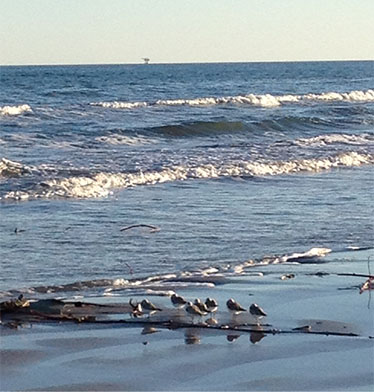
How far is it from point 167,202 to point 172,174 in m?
2.36

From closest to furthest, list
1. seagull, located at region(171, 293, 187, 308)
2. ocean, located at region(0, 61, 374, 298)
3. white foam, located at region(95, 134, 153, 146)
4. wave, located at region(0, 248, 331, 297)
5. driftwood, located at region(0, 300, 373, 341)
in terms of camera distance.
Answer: driftwood, located at region(0, 300, 373, 341) → seagull, located at region(171, 293, 187, 308) → wave, located at region(0, 248, 331, 297) → ocean, located at region(0, 61, 374, 298) → white foam, located at region(95, 134, 153, 146)

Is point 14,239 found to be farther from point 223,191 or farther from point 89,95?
point 89,95

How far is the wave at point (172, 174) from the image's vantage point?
11398mm

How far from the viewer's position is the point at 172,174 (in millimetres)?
13234

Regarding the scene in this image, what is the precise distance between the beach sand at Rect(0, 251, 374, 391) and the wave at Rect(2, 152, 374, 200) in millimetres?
5123

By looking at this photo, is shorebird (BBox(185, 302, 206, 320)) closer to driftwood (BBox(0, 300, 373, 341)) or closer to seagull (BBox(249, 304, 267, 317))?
driftwood (BBox(0, 300, 373, 341))

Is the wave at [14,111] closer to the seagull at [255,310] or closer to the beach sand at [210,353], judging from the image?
the beach sand at [210,353]

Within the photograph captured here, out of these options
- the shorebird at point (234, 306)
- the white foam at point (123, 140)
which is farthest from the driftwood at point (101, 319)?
the white foam at point (123, 140)

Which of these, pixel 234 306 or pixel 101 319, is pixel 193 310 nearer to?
pixel 234 306

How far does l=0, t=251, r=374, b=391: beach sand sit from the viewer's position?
15.5 ft

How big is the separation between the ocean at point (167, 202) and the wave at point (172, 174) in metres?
0.02

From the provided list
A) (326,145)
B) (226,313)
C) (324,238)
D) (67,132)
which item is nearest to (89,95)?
(67,132)

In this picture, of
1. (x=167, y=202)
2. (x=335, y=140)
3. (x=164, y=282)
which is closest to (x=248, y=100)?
→ (x=335, y=140)

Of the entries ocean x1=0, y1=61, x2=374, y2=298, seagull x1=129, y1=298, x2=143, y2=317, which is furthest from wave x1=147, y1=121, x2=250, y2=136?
seagull x1=129, y1=298, x2=143, y2=317
